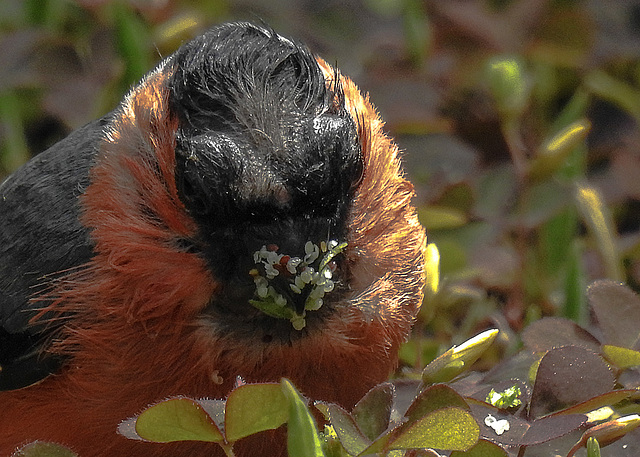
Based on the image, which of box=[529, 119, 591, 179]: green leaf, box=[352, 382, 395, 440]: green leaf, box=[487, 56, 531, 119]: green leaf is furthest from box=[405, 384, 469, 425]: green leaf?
box=[487, 56, 531, 119]: green leaf

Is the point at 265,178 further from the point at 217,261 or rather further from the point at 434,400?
the point at 434,400

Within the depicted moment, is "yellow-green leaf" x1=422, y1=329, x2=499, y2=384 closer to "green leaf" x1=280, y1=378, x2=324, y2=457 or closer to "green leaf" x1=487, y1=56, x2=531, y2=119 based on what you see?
"green leaf" x1=280, y1=378, x2=324, y2=457

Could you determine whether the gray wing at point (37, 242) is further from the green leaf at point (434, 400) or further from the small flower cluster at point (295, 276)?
the green leaf at point (434, 400)

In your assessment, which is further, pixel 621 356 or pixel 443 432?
pixel 621 356

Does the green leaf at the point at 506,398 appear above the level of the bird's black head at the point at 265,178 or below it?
below

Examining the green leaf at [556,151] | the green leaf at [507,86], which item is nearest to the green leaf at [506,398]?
the green leaf at [556,151]

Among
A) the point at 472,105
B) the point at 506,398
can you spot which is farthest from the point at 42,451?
the point at 472,105
